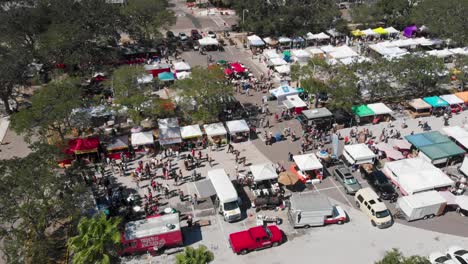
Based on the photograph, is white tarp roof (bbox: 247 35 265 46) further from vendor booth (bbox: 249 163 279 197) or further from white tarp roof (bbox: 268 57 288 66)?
vendor booth (bbox: 249 163 279 197)

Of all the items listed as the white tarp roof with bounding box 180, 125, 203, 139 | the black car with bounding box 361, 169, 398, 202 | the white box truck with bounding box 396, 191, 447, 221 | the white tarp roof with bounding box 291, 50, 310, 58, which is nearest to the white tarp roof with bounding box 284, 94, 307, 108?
the white tarp roof with bounding box 180, 125, 203, 139

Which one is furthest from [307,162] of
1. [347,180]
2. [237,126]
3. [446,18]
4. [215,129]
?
[446,18]

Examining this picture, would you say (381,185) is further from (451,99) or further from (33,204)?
(33,204)

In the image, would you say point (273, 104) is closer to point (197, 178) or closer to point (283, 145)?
point (283, 145)

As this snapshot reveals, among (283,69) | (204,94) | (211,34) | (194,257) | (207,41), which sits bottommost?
(283,69)

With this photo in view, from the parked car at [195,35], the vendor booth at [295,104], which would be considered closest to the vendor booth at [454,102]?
the vendor booth at [295,104]

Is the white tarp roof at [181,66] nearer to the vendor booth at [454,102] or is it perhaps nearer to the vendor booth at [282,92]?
the vendor booth at [282,92]
